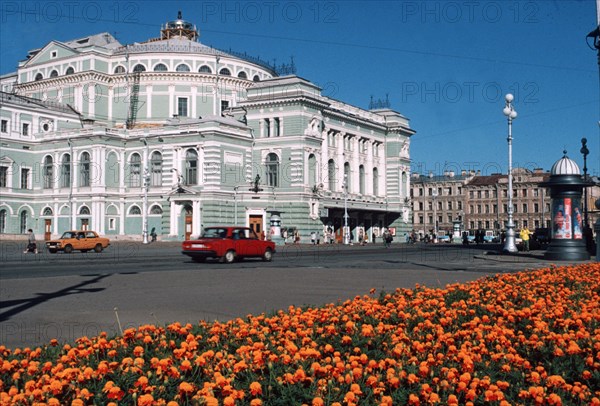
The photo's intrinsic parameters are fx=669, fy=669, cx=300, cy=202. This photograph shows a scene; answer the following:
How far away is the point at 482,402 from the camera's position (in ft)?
14.8

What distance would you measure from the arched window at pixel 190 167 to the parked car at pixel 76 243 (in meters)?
17.5

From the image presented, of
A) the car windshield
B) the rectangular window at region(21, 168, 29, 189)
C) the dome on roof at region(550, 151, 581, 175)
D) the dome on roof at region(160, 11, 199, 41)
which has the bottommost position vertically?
the car windshield

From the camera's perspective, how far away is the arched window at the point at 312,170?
66.3 m

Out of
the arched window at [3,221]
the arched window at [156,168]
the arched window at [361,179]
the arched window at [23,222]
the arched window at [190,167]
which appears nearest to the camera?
the arched window at [190,167]

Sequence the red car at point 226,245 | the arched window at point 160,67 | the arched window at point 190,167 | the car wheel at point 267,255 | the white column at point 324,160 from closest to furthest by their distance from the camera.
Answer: the red car at point 226,245, the car wheel at point 267,255, the arched window at point 190,167, the white column at point 324,160, the arched window at point 160,67

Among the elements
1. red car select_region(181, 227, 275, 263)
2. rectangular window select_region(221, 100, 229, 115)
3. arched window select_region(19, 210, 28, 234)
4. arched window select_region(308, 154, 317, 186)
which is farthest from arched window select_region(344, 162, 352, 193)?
red car select_region(181, 227, 275, 263)

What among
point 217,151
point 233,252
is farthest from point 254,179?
point 233,252

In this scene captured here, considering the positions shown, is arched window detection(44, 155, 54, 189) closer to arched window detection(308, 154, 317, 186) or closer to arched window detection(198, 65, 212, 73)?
arched window detection(198, 65, 212, 73)

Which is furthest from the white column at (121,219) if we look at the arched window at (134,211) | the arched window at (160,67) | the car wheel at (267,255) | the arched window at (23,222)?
the car wheel at (267,255)

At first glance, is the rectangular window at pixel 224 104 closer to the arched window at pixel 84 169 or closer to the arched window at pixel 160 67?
the arched window at pixel 160 67

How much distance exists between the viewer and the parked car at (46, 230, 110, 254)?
4384cm

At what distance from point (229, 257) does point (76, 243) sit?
18029 millimetres

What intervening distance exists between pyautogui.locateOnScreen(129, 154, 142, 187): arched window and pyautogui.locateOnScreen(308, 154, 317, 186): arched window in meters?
16.9

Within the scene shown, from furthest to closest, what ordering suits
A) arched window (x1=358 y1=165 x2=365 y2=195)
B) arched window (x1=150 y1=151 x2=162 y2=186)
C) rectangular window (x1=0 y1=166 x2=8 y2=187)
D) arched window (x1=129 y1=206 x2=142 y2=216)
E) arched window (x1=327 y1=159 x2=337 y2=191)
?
arched window (x1=358 y1=165 x2=365 y2=195) < arched window (x1=327 y1=159 x2=337 y2=191) < rectangular window (x1=0 y1=166 x2=8 y2=187) < arched window (x1=150 y1=151 x2=162 y2=186) < arched window (x1=129 y1=206 x2=142 y2=216)
